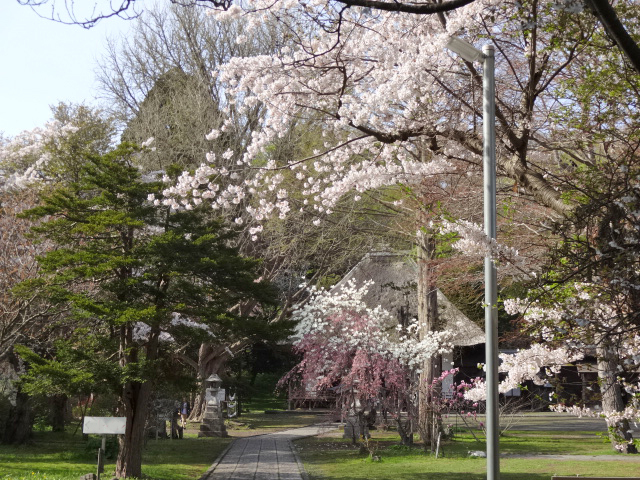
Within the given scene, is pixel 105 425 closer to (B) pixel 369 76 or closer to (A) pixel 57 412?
(B) pixel 369 76

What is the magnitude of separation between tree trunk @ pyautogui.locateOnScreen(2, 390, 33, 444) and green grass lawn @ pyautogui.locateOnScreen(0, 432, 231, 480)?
0.40 metres

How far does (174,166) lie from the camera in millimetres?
13867

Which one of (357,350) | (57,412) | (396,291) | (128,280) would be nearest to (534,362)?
(128,280)

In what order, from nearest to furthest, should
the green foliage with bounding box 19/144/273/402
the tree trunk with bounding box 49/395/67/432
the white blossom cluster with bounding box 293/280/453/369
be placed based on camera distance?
the green foliage with bounding box 19/144/273/402 < the white blossom cluster with bounding box 293/280/453/369 < the tree trunk with bounding box 49/395/67/432

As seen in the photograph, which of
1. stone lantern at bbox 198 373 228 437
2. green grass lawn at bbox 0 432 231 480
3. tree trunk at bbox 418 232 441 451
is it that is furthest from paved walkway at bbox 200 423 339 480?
tree trunk at bbox 418 232 441 451

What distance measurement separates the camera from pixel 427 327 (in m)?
19.8

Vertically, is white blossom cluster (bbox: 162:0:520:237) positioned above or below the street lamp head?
above

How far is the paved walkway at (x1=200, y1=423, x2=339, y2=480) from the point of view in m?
13.6

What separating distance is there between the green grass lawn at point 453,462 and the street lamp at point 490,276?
6768 millimetres

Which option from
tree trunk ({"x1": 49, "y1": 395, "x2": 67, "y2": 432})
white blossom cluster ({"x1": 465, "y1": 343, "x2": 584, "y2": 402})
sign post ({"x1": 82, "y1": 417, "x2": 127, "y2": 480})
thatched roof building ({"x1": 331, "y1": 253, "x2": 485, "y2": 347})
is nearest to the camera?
white blossom cluster ({"x1": 465, "y1": 343, "x2": 584, "y2": 402})

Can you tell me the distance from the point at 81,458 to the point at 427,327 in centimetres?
965

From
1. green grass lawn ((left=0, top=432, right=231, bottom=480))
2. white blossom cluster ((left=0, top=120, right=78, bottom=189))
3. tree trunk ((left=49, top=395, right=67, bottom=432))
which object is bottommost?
green grass lawn ((left=0, top=432, right=231, bottom=480))

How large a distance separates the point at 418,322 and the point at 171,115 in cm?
1135

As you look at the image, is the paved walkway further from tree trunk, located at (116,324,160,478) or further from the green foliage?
the green foliage
